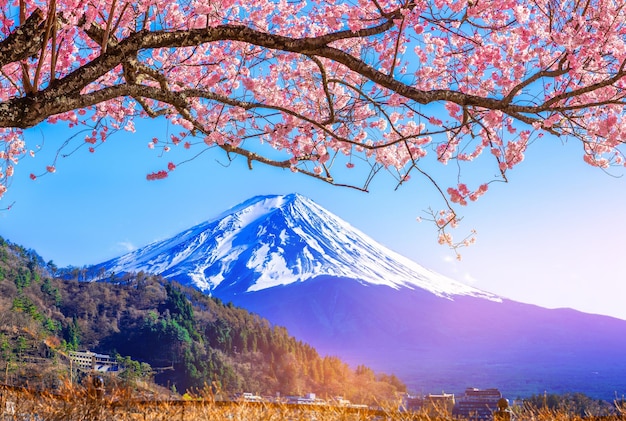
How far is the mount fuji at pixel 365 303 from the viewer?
67812 mm

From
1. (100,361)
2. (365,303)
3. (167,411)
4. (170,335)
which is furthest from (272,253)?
(167,411)

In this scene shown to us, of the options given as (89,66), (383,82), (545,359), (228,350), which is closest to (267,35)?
(383,82)

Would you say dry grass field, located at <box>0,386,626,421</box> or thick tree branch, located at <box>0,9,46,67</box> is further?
dry grass field, located at <box>0,386,626,421</box>

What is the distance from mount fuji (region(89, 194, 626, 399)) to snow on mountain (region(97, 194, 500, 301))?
0.12 metres

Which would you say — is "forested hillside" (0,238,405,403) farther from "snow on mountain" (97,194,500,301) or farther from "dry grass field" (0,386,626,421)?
"dry grass field" (0,386,626,421)

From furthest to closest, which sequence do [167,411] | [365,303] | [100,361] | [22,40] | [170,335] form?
[365,303] < [170,335] < [100,361] < [167,411] < [22,40]

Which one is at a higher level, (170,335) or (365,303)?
(365,303)

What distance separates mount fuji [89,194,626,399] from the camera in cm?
6781

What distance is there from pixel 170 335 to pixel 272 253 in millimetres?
36814

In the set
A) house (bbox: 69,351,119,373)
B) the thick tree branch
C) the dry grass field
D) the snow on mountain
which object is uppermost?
the snow on mountain

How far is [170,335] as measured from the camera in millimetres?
37000

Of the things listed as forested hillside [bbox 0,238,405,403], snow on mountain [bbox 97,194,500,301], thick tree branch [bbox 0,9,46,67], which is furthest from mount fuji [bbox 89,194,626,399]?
thick tree branch [bbox 0,9,46,67]

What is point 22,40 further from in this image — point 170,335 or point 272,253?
point 272,253

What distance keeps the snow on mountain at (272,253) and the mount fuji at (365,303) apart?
0.12 metres
